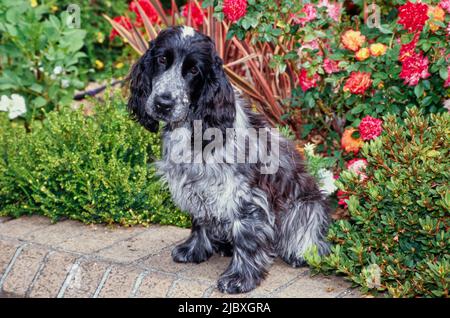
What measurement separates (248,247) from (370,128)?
Answer: 1.24 metres

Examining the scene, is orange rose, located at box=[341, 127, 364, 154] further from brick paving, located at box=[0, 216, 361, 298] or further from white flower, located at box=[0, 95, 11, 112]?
white flower, located at box=[0, 95, 11, 112]

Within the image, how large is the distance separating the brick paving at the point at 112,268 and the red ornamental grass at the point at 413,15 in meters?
1.61

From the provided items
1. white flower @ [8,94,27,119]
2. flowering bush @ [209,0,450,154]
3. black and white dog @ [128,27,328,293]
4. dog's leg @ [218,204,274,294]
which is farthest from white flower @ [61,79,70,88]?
dog's leg @ [218,204,274,294]

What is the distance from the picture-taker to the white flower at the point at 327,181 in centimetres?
484

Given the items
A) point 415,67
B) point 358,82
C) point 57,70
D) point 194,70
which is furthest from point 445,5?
point 57,70

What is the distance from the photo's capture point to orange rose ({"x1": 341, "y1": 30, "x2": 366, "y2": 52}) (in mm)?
4695

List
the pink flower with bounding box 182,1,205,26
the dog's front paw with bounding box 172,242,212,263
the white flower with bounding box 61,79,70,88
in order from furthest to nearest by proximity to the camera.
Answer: the white flower with bounding box 61,79,70,88 → the pink flower with bounding box 182,1,205,26 → the dog's front paw with bounding box 172,242,212,263

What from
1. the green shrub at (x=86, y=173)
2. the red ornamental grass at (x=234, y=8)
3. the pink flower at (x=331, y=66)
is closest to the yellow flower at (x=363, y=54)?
the pink flower at (x=331, y=66)

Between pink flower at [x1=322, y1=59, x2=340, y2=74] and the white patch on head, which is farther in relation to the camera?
Result: pink flower at [x1=322, y1=59, x2=340, y2=74]

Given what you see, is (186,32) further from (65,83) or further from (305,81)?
(65,83)

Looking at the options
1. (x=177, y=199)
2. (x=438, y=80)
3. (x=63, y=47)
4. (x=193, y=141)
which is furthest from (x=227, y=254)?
(x=63, y=47)

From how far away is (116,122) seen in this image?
16.4 feet

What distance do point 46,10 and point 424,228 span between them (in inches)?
161

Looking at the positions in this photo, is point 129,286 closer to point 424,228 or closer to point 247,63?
point 424,228
